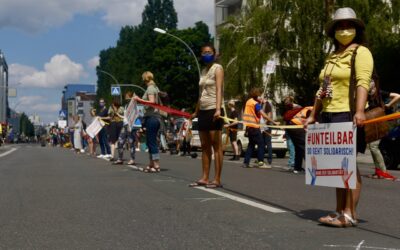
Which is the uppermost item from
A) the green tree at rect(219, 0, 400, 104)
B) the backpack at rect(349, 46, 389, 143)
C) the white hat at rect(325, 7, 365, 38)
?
the green tree at rect(219, 0, 400, 104)

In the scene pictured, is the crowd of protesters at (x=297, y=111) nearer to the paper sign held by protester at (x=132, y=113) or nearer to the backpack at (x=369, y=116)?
the backpack at (x=369, y=116)

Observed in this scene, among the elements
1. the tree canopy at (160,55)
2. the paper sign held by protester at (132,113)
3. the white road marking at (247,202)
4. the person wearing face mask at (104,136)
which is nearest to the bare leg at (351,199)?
the white road marking at (247,202)

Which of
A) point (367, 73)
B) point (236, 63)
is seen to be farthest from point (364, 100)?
point (236, 63)

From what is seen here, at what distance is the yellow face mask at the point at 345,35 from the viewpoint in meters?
5.90

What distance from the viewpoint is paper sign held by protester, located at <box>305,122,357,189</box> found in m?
5.76

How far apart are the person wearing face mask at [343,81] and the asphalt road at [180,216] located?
24cm

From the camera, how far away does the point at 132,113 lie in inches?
554

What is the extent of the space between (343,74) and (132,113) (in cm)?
869

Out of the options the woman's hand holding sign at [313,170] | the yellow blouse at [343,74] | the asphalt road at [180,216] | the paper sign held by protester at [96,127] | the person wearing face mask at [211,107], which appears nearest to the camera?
the asphalt road at [180,216]

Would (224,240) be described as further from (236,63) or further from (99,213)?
(236,63)

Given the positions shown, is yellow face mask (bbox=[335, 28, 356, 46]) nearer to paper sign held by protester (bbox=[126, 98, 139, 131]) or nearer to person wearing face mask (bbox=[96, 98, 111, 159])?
paper sign held by protester (bbox=[126, 98, 139, 131])

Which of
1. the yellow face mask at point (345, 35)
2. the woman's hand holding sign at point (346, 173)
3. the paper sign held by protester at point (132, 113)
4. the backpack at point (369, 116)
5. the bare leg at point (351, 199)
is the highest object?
the yellow face mask at point (345, 35)

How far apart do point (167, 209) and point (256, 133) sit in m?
8.43

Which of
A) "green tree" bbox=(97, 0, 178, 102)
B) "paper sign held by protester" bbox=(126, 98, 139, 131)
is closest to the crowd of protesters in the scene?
"paper sign held by protester" bbox=(126, 98, 139, 131)
